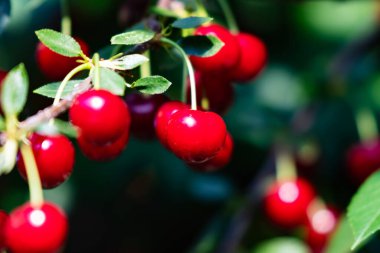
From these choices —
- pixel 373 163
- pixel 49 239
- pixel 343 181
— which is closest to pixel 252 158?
pixel 343 181

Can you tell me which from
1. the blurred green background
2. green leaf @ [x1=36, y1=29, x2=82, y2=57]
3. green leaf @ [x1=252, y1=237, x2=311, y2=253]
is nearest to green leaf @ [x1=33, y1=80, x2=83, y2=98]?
green leaf @ [x1=36, y1=29, x2=82, y2=57]

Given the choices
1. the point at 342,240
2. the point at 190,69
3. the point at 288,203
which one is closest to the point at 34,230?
the point at 190,69

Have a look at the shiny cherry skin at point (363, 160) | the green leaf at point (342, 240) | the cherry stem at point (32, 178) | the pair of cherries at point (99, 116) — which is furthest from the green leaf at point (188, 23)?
the shiny cherry skin at point (363, 160)

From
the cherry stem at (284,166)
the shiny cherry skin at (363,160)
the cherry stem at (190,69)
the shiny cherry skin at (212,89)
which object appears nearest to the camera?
the cherry stem at (190,69)

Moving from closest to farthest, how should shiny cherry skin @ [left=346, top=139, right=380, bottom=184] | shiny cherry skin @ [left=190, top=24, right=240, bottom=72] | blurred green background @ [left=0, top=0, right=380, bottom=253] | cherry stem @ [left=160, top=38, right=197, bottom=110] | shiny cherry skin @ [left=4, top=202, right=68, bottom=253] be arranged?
shiny cherry skin @ [left=4, top=202, right=68, bottom=253]
cherry stem @ [left=160, top=38, right=197, bottom=110]
shiny cherry skin @ [left=190, top=24, right=240, bottom=72]
shiny cherry skin @ [left=346, top=139, right=380, bottom=184]
blurred green background @ [left=0, top=0, right=380, bottom=253]

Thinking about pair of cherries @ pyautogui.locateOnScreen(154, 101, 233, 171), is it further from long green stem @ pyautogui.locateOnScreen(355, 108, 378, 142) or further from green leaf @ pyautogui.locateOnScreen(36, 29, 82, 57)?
long green stem @ pyautogui.locateOnScreen(355, 108, 378, 142)

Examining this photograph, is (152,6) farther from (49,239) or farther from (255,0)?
(255,0)

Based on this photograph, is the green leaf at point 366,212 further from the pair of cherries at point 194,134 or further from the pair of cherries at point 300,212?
the pair of cherries at point 300,212

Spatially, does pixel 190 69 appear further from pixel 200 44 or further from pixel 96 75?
pixel 96 75
